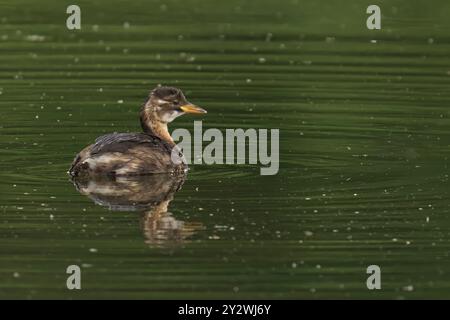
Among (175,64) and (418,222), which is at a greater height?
(175,64)

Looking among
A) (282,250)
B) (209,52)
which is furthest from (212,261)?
(209,52)

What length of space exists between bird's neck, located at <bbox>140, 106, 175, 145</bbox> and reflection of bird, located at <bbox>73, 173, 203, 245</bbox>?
3.57 feet

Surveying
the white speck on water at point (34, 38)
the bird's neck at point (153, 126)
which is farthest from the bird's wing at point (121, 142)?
the white speck on water at point (34, 38)

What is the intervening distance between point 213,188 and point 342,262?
268 centimetres

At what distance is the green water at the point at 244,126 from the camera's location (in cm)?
1136

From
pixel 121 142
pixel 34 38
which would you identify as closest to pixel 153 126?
pixel 121 142

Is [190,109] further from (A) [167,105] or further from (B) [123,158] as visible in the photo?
(B) [123,158]

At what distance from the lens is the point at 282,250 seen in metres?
11.8

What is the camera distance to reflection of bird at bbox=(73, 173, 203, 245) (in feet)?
40.5

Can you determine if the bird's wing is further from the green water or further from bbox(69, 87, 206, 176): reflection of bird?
the green water

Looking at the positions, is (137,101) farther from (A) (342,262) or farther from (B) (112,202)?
(A) (342,262)

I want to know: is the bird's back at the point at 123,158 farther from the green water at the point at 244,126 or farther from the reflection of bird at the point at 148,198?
the green water at the point at 244,126

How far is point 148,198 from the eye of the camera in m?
13.7
